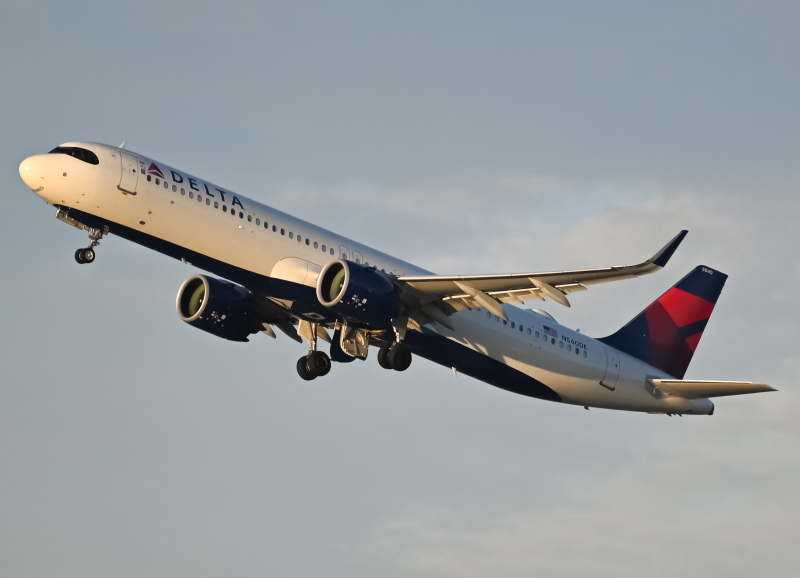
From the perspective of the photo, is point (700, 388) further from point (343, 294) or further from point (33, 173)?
point (33, 173)

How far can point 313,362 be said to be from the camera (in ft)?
132

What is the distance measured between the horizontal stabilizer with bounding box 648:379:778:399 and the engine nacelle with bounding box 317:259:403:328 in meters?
13.8

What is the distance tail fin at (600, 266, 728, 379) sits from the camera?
45188mm

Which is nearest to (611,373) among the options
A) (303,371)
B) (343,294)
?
(303,371)

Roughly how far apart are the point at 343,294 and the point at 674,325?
19.5m

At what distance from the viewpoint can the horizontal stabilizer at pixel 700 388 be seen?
125 feet

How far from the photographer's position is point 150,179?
32969mm

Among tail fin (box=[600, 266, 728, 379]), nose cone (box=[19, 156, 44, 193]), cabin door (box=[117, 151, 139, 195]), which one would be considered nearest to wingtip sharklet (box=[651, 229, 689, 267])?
tail fin (box=[600, 266, 728, 379])

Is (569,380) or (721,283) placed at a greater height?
(721,283)

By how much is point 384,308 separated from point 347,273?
184 cm

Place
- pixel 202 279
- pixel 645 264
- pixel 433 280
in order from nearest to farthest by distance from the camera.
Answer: pixel 645 264, pixel 433 280, pixel 202 279

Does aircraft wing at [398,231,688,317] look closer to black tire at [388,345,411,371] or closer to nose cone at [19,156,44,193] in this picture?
black tire at [388,345,411,371]

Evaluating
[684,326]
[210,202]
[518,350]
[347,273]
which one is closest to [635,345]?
[684,326]

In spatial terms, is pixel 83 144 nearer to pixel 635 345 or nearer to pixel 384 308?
pixel 384 308
